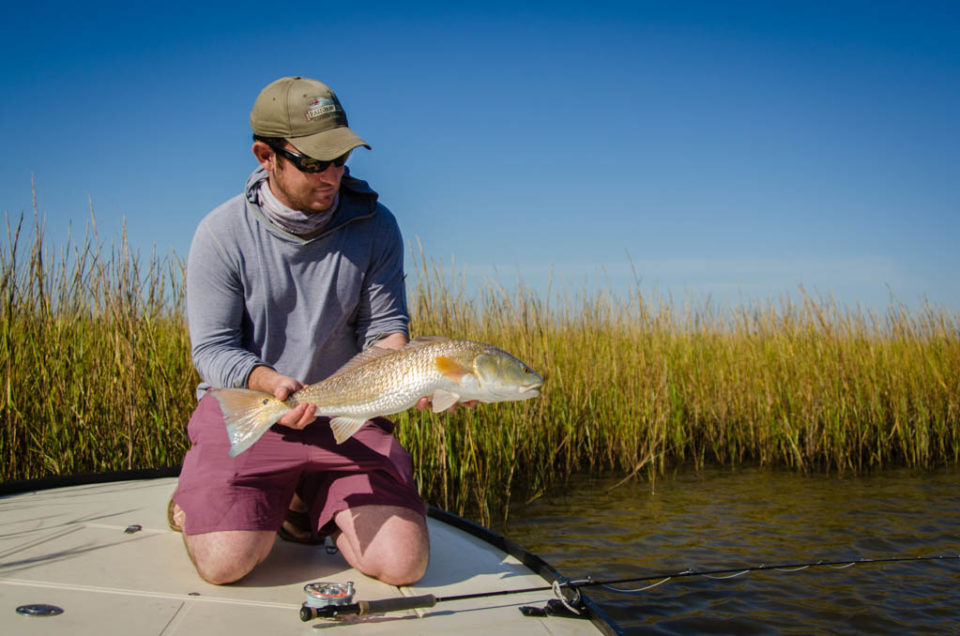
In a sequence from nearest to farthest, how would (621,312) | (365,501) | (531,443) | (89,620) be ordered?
(89,620), (365,501), (531,443), (621,312)

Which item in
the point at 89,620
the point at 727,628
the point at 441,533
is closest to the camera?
the point at 89,620

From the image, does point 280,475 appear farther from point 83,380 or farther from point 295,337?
point 83,380

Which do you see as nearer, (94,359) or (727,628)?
(727,628)

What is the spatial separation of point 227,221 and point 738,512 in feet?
15.5

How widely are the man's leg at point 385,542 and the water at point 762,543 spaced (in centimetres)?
156

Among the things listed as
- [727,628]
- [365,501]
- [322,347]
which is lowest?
[727,628]

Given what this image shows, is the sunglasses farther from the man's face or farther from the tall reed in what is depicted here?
the tall reed

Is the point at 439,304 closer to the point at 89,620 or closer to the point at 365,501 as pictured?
the point at 365,501

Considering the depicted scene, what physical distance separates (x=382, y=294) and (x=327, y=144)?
2.66 ft

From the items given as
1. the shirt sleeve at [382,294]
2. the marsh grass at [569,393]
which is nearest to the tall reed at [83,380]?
the marsh grass at [569,393]

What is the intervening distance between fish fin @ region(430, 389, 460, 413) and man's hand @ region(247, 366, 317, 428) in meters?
0.47

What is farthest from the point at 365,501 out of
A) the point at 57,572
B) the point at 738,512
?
the point at 738,512

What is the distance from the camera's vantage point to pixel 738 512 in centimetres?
579

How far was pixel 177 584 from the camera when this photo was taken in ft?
8.61
